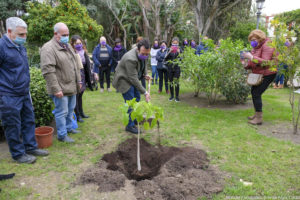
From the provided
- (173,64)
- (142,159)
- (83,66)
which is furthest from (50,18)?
(142,159)

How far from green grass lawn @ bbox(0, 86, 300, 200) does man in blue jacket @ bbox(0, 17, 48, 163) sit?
1.57 feet

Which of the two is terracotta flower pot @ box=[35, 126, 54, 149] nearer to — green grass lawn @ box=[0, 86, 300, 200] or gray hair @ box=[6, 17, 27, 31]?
green grass lawn @ box=[0, 86, 300, 200]

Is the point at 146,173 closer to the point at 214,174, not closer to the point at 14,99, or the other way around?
the point at 214,174

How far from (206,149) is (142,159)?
1.27 meters

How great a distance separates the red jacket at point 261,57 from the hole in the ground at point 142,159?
2799 mm

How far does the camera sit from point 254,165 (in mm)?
3590

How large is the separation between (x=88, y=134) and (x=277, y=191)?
12.2ft

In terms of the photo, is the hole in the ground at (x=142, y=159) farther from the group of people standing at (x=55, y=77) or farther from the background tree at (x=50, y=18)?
the background tree at (x=50, y=18)

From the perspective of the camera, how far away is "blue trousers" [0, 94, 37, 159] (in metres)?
3.26

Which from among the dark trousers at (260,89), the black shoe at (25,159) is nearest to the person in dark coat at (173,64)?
the dark trousers at (260,89)

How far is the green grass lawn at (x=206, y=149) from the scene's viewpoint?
2990 millimetres

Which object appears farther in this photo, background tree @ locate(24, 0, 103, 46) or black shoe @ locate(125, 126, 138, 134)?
background tree @ locate(24, 0, 103, 46)

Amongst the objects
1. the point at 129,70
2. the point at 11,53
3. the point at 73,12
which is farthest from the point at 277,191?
the point at 73,12

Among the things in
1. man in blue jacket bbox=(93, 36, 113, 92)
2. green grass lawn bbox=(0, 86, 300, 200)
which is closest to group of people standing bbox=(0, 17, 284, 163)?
green grass lawn bbox=(0, 86, 300, 200)
